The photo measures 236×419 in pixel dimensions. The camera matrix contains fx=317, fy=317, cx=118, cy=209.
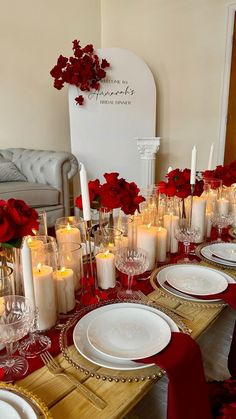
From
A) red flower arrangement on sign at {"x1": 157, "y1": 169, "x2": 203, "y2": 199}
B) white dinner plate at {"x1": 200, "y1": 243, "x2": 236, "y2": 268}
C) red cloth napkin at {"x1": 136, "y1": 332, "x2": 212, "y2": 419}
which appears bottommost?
red cloth napkin at {"x1": 136, "y1": 332, "x2": 212, "y2": 419}

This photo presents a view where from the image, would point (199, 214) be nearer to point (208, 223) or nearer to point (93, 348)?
point (208, 223)

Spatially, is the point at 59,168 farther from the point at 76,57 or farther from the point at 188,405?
the point at 188,405

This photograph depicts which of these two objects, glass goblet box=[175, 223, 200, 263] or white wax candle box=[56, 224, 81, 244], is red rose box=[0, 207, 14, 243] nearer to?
white wax candle box=[56, 224, 81, 244]

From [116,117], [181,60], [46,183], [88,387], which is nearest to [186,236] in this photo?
[88,387]

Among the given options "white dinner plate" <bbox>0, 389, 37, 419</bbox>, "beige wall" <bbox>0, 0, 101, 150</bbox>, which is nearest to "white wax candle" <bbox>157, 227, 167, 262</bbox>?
"white dinner plate" <bbox>0, 389, 37, 419</bbox>

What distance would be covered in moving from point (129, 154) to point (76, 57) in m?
1.14

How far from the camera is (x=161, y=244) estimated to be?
1.16 metres

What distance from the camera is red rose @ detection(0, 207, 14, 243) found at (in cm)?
68

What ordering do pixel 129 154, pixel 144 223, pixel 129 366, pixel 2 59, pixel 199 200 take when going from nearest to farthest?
1. pixel 129 366
2. pixel 144 223
3. pixel 199 200
4. pixel 2 59
5. pixel 129 154

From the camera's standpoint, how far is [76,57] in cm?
329

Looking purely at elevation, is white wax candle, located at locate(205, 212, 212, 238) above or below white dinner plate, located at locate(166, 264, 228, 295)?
above

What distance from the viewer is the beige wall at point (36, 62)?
127 inches

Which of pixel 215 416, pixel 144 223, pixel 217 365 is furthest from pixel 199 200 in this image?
pixel 215 416

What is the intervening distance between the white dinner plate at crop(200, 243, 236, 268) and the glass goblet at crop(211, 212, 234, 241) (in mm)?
167
